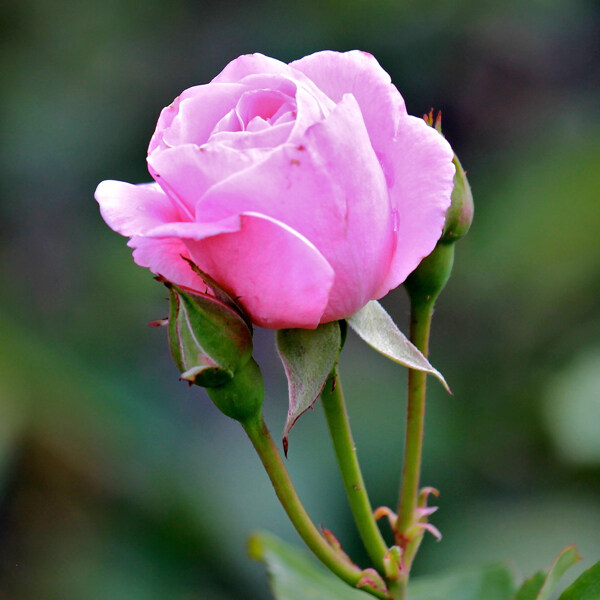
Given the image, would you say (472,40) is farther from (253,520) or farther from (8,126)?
(253,520)

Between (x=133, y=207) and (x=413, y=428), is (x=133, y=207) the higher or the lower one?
the higher one

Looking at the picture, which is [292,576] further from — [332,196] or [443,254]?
[332,196]

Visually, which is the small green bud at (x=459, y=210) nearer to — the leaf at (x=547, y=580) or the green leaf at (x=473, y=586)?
the leaf at (x=547, y=580)

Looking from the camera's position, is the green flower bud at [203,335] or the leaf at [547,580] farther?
the leaf at [547,580]

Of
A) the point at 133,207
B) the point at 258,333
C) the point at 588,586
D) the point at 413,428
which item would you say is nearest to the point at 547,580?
the point at 588,586

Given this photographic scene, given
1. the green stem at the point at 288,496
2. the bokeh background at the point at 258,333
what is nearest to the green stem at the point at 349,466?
the green stem at the point at 288,496

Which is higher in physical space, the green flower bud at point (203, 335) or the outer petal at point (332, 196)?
the outer petal at point (332, 196)
